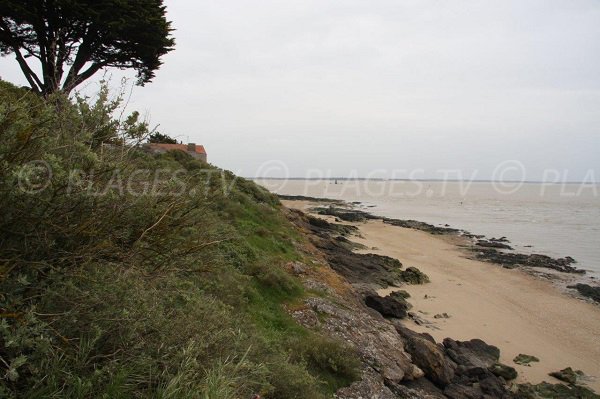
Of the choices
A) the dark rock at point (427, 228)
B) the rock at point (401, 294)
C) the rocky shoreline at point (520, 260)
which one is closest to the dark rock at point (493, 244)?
the rocky shoreline at point (520, 260)

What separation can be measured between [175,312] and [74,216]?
124 cm

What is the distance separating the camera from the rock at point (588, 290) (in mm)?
17798

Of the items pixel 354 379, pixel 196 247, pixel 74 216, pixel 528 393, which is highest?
pixel 74 216

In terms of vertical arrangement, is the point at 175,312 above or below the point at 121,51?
below

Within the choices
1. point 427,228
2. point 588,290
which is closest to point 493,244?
point 427,228

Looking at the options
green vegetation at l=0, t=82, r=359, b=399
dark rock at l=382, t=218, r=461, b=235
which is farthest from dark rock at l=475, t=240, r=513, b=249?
green vegetation at l=0, t=82, r=359, b=399

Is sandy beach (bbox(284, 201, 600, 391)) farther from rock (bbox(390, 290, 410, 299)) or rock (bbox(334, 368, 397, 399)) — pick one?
rock (bbox(334, 368, 397, 399))

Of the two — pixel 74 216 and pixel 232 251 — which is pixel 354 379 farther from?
pixel 74 216

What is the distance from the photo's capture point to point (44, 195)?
2.68 metres

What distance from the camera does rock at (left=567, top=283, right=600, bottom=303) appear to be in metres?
17.8

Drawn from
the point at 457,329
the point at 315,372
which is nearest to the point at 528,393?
the point at 457,329

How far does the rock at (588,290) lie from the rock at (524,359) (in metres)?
9.64

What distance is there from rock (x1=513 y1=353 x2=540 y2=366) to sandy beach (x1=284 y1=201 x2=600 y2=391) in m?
0.15

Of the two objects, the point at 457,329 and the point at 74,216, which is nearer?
the point at 74,216
